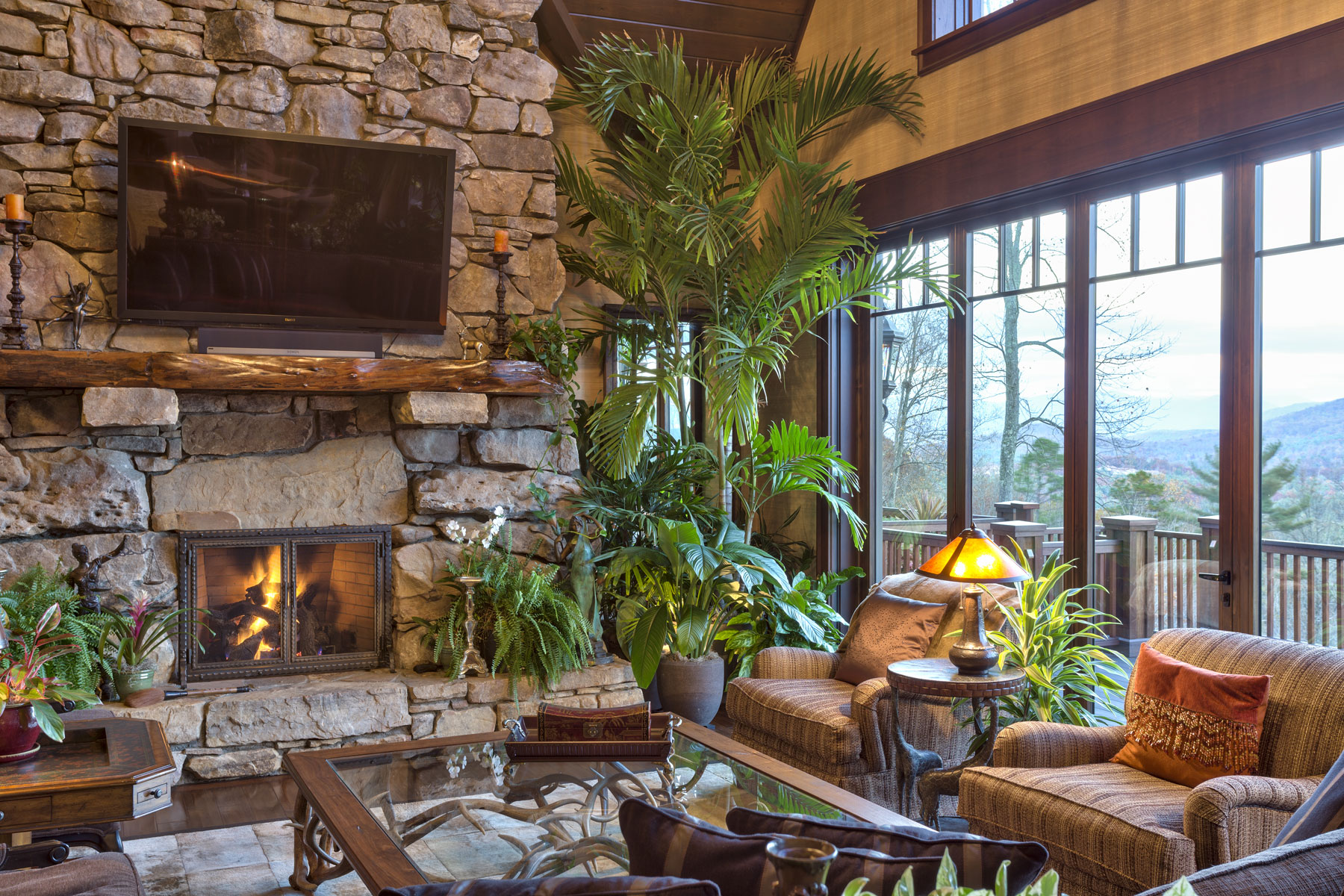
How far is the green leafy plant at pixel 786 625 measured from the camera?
497 cm

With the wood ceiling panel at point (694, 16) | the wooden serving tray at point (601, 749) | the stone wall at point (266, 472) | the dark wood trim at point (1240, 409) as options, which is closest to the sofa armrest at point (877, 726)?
the wooden serving tray at point (601, 749)

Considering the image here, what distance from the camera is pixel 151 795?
8.64ft

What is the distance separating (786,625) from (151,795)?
3037mm

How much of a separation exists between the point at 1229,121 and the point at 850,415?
2.49 m

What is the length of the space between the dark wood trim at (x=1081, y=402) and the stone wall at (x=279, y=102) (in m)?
2.43

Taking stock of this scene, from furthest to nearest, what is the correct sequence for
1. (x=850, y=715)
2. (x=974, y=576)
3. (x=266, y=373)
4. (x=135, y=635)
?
(x=266, y=373) → (x=135, y=635) → (x=850, y=715) → (x=974, y=576)

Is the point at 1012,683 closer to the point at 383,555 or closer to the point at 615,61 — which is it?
the point at 383,555

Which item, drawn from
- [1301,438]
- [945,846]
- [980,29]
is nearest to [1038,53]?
[980,29]

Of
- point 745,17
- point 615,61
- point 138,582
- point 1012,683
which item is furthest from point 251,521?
point 745,17

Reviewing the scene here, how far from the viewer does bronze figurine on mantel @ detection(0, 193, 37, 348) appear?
4.19 metres

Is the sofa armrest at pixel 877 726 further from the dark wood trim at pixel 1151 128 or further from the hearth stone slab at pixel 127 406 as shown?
the hearth stone slab at pixel 127 406

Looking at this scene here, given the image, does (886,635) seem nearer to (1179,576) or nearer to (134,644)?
A: (1179,576)

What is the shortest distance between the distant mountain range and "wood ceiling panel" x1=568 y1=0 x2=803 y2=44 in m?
3.30

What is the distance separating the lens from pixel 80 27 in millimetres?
4438
